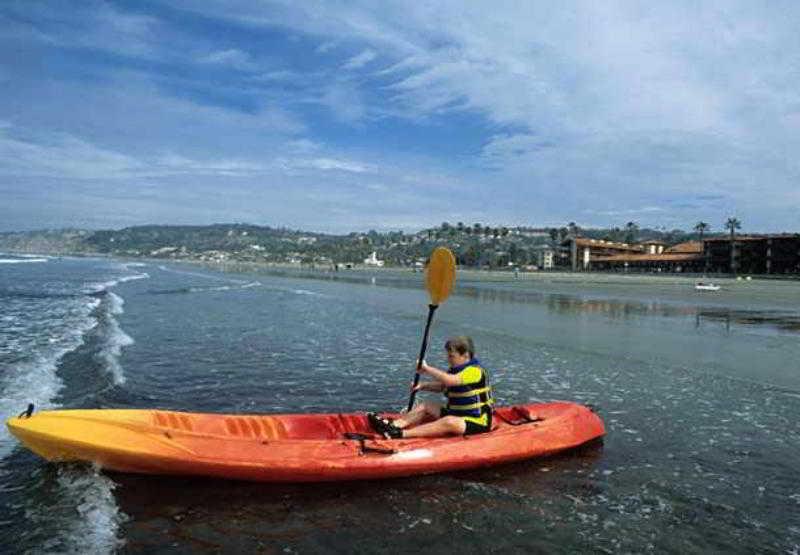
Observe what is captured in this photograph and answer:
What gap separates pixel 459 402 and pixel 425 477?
3.30ft

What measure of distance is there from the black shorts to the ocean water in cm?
54

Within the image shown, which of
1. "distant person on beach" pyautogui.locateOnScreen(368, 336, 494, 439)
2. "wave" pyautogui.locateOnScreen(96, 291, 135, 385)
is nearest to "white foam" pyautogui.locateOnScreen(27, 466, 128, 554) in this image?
"distant person on beach" pyautogui.locateOnScreen(368, 336, 494, 439)

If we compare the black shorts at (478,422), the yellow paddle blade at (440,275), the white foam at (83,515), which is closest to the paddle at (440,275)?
the yellow paddle blade at (440,275)

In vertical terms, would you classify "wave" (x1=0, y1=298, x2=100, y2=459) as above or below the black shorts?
below

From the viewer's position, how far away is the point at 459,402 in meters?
8.11

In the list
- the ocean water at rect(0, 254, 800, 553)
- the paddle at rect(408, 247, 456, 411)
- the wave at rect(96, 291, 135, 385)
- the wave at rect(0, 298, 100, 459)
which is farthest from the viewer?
the wave at rect(96, 291, 135, 385)

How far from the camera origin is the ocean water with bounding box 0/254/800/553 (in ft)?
20.3

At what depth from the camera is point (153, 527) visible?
619 centimetres

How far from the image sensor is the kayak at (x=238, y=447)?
23.1 ft

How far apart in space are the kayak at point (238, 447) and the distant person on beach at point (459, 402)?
15 cm

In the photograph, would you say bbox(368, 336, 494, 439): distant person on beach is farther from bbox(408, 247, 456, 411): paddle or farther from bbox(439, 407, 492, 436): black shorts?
bbox(408, 247, 456, 411): paddle

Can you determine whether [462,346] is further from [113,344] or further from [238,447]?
[113,344]

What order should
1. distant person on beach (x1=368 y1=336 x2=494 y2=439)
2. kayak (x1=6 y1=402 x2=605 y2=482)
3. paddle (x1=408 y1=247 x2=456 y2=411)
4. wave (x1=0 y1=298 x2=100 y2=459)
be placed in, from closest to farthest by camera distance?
kayak (x1=6 y1=402 x2=605 y2=482), distant person on beach (x1=368 y1=336 x2=494 y2=439), wave (x1=0 y1=298 x2=100 y2=459), paddle (x1=408 y1=247 x2=456 y2=411)

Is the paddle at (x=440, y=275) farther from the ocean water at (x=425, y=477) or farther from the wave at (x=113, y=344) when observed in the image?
the wave at (x=113, y=344)
